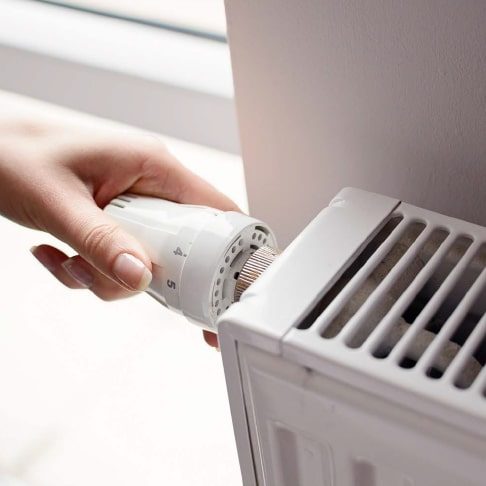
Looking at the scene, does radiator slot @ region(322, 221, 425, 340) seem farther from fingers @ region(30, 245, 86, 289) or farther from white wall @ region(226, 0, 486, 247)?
fingers @ region(30, 245, 86, 289)

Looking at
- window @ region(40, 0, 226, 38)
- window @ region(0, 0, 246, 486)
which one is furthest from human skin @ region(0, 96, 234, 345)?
window @ region(40, 0, 226, 38)

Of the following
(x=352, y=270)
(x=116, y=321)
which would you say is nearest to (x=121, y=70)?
(x=116, y=321)

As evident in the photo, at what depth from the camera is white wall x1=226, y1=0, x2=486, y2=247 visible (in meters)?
0.49

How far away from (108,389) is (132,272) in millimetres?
274

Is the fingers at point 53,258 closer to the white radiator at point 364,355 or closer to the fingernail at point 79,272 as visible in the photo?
the fingernail at point 79,272

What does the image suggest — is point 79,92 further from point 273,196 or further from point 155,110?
point 273,196

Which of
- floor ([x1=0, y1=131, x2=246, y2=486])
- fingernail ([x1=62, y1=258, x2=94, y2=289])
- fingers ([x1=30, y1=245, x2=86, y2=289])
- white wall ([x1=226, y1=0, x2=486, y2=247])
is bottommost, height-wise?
floor ([x1=0, y1=131, x2=246, y2=486])

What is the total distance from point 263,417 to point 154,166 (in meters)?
0.24

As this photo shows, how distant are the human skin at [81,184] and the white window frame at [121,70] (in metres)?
0.17

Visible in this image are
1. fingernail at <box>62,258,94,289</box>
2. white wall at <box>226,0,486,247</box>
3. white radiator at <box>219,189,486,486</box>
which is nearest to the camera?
white radiator at <box>219,189,486,486</box>

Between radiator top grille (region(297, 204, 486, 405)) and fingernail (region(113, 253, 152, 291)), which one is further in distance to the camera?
fingernail (region(113, 253, 152, 291))

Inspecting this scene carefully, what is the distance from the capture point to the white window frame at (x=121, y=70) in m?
0.81

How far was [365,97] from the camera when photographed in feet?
1.75

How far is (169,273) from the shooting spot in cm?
51
